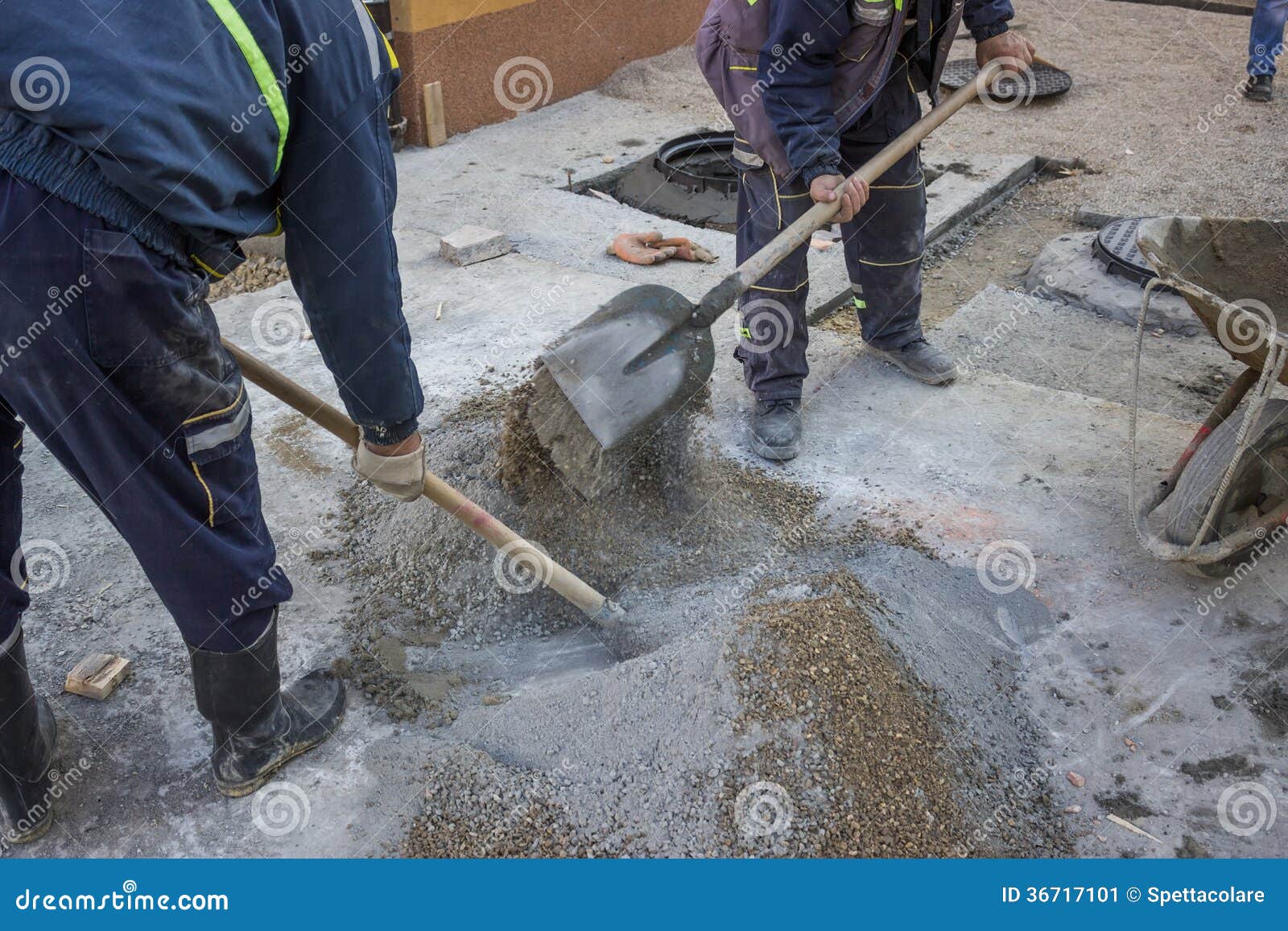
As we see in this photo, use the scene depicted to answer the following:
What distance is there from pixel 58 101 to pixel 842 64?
2.37 meters

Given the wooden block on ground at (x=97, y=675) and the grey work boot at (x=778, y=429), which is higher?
the wooden block on ground at (x=97, y=675)

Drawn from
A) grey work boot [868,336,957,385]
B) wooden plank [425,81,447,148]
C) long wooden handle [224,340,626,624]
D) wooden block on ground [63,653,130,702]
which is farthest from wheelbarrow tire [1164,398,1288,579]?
wooden plank [425,81,447,148]

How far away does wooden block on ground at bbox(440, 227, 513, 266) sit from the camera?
16.1ft

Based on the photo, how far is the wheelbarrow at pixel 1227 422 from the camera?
9.01ft

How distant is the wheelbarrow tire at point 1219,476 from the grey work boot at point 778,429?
3.96 ft

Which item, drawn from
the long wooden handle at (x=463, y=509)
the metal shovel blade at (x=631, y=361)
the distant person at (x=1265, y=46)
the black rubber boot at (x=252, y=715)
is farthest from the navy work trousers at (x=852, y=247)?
the distant person at (x=1265, y=46)

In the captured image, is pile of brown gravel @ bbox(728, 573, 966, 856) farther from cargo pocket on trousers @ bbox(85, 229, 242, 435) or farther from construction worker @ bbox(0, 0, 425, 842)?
cargo pocket on trousers @ bbox(85, 229, 242, 435)

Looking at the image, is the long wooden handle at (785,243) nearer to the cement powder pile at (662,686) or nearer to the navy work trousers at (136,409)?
the cement powder pile at (662,686)

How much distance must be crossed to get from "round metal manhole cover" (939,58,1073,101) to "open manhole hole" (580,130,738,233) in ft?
5.68

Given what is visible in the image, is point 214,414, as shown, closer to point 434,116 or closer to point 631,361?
point 631,361

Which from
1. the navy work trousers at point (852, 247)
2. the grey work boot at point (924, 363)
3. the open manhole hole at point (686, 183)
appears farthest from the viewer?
the open manhole hole at point (686, 183)

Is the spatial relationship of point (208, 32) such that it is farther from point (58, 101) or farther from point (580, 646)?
point (580, 646)

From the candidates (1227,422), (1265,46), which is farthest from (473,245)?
(1265,46)

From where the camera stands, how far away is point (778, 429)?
→ 3648mm
